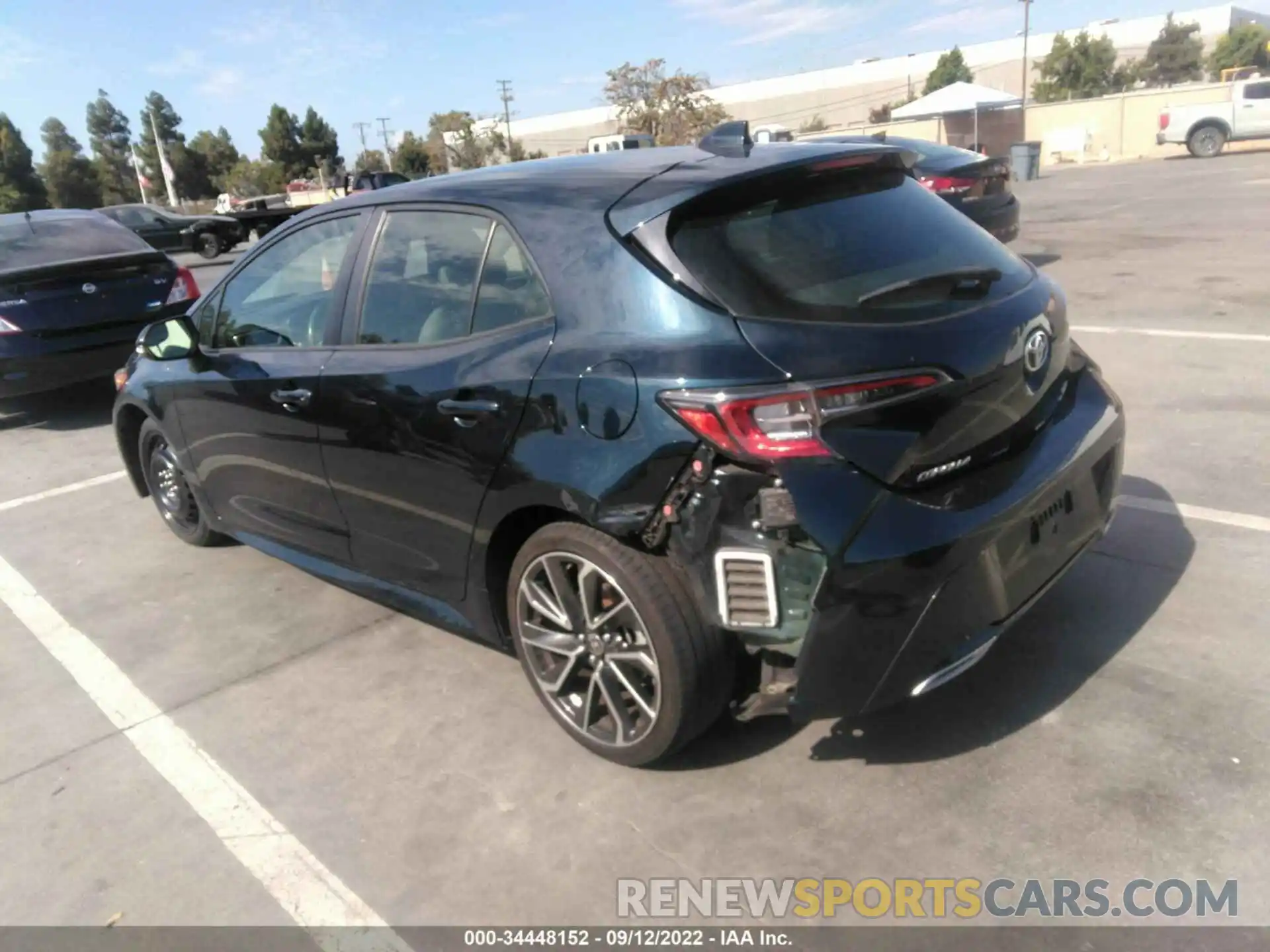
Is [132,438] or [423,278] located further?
[132,438]

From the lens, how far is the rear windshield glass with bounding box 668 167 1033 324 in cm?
267

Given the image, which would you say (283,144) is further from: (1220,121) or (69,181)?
(1220,121)

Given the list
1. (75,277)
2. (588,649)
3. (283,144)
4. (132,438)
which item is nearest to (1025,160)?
(75,277)

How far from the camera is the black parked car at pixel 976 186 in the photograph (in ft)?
33.7

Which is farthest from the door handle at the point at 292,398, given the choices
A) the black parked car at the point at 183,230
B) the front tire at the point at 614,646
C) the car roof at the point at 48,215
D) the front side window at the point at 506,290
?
the black parked car at the point at 183,230

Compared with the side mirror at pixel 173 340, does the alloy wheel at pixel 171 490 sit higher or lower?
lower

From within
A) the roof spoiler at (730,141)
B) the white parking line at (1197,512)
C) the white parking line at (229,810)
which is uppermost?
the roof spoiler at (730,141)

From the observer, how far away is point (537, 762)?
3.19 metres

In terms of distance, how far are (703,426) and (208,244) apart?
25.5 meters

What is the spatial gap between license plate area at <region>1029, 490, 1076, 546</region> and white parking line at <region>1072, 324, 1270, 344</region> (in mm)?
5146

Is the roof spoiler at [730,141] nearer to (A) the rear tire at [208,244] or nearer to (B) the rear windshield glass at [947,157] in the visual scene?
(B) the rear windshield glass at [947,157]

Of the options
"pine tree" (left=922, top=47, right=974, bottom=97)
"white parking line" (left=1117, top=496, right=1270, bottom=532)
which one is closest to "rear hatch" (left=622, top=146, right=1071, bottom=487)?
"white parking line" (left=1117, top=496, right=1270, bottom=532)

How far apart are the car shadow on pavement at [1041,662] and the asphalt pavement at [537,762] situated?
0.01 m

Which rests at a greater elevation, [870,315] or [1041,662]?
[870,315]
